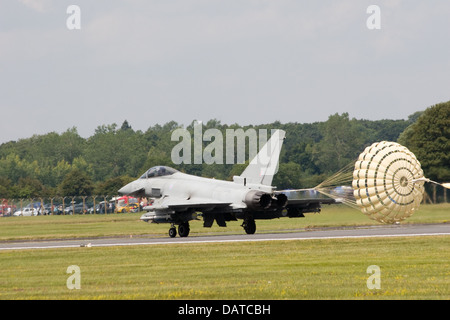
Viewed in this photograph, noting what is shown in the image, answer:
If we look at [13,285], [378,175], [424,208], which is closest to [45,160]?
[424,208]

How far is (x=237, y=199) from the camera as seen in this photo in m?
39.4

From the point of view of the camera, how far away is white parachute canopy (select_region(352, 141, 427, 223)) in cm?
4028

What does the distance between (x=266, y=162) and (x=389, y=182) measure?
6.24 metres

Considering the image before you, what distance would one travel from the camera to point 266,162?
39438 mm

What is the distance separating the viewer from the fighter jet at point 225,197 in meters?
39.4

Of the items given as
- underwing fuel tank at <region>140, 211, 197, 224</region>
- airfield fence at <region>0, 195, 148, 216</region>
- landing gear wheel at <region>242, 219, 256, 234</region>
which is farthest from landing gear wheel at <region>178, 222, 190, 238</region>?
airfield fence at <region>0, 195, 148, 216</region>

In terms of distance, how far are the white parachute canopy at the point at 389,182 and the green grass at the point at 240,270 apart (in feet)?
23.2

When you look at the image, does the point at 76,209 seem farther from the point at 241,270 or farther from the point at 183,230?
the point at 241,270

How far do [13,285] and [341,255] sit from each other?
36.3 ft

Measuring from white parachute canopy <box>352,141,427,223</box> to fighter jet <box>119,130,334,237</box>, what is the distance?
2.31m

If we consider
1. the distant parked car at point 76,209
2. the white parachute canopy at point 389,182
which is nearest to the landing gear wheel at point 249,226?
the white parachute canopy at point 389,182

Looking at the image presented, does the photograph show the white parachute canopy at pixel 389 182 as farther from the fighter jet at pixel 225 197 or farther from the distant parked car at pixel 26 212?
the distant parked car at pixel 26 212

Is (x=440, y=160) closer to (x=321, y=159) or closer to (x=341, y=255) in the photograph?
(x=341, y=255)

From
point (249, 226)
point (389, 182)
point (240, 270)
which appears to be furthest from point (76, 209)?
point (240, 270)
